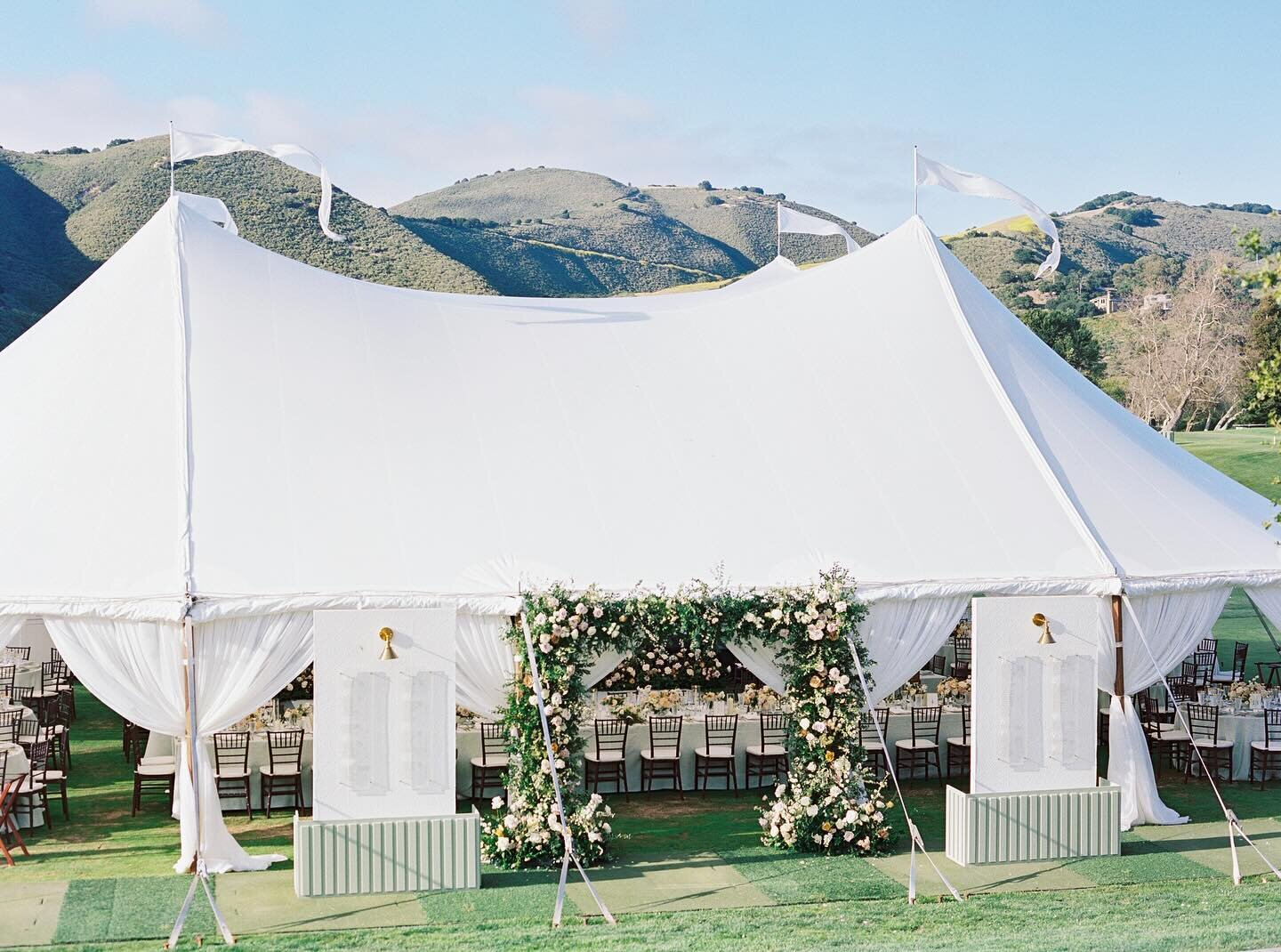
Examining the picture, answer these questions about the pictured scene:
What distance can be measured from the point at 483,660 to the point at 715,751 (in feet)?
11.5

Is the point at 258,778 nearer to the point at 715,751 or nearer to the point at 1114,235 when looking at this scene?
the point at 715,751

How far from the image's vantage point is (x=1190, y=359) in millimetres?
53625

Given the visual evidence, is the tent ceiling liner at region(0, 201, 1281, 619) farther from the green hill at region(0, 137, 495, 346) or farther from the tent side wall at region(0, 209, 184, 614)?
the green hill at region(0, 137, 495, 346)

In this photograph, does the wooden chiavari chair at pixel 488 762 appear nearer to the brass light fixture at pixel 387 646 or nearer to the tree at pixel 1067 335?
the brass light fixture at pixel 387 646

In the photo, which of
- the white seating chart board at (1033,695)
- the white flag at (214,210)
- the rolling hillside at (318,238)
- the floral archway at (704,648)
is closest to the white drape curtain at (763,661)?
the floral archway at (704,648)

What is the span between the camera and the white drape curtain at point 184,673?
417 inches

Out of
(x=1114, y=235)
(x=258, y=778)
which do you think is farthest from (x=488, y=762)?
(x=1114, y=235)

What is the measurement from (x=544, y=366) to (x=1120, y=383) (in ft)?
156

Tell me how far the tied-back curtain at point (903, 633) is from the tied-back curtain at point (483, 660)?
10.4 ft

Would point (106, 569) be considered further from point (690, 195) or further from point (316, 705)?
point (690, 195)

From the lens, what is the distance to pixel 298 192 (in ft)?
202

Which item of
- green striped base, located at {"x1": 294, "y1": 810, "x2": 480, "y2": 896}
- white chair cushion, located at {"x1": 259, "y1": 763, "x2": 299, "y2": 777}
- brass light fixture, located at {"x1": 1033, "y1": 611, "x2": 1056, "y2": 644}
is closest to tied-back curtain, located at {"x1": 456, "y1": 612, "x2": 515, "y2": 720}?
green striped base, located at {"x1": 294, "y1": 810, "x2": 480, "y2": 896}

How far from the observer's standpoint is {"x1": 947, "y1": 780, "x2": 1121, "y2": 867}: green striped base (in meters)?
11.1

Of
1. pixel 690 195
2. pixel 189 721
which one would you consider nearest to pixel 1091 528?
pixel 189 721
